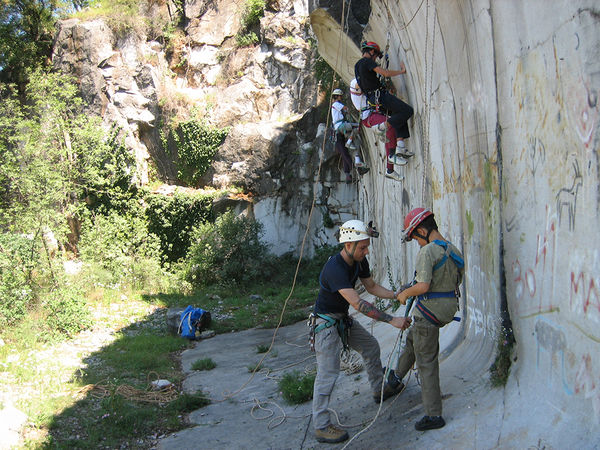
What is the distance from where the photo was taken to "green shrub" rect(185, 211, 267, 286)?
17219 millimetres

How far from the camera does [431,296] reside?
3.93 metres

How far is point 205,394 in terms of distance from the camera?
710 cm

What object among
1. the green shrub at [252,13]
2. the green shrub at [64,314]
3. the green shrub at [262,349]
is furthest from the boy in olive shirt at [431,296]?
the green shrub at [252,13]

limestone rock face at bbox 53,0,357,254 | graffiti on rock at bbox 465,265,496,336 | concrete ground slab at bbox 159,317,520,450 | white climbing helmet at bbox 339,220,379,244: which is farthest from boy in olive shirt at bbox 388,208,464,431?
limestone rock face at bbox 53,0,357,254

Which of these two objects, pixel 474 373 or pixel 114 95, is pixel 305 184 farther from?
pixel 474 373

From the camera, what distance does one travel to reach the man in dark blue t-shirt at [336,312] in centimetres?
426

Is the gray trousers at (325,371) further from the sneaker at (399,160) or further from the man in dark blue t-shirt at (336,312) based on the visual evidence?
the sneaker at (399,160)

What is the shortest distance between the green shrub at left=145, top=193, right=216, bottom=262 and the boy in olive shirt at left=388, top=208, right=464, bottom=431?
17.5 metres

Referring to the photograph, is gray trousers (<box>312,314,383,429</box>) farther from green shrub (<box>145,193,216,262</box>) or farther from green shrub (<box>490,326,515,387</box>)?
green shrub (<box>145,193,216,262</box>)

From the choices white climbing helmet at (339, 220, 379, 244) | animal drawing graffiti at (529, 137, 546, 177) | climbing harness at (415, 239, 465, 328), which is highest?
animal drawing graffiti at (529, 137, 546, 177)

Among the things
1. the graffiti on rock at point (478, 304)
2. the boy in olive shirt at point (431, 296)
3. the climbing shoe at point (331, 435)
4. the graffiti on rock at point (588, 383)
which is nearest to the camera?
the graffiti on rock at point (588, 383)

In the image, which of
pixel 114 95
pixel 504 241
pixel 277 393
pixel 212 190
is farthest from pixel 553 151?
pixel 114 95

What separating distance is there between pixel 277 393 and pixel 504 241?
3.62 meters

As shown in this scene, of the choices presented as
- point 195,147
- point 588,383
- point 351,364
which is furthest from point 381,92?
point 195,147
